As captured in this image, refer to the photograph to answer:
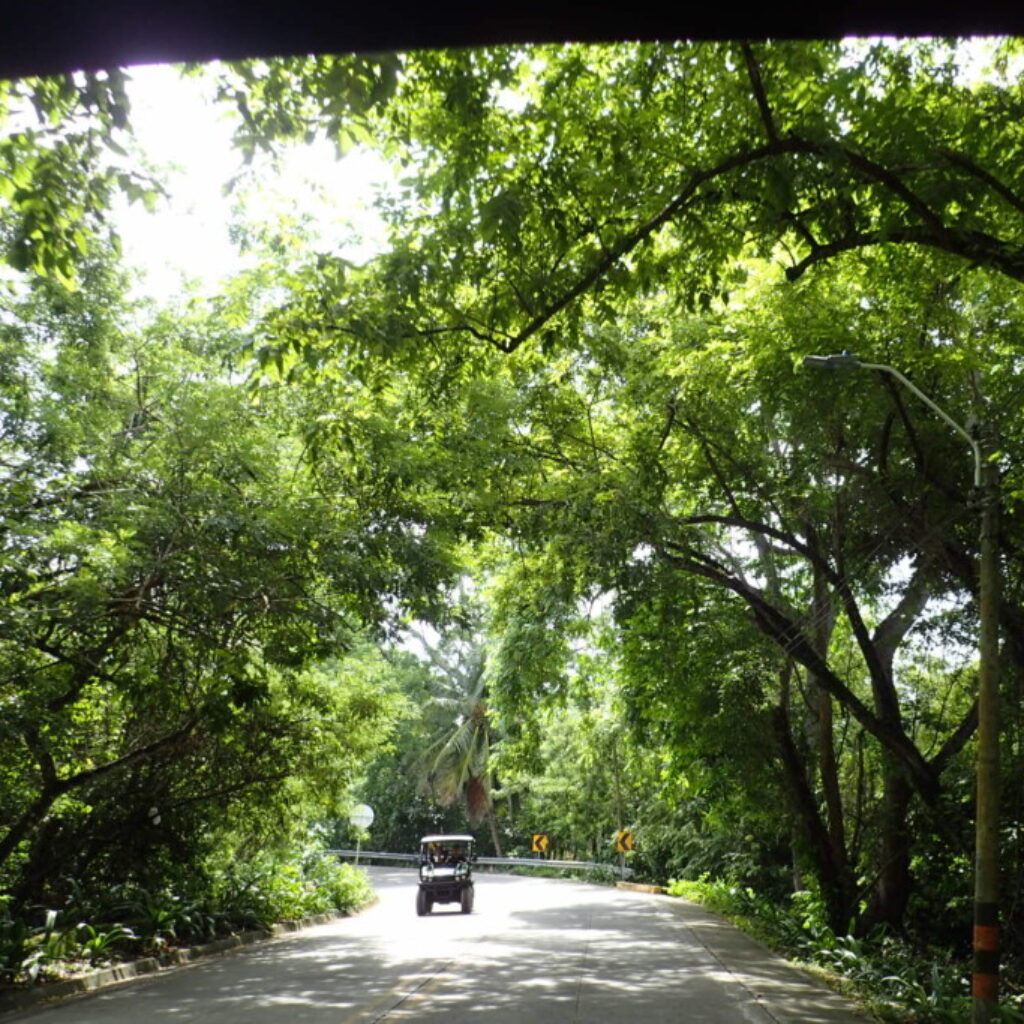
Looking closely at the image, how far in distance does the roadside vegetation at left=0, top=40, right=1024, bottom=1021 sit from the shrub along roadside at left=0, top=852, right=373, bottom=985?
0.32 feet

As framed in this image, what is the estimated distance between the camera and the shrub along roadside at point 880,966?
11.4 metres

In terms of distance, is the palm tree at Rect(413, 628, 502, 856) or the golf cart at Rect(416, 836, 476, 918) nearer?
the golf cart at Rect(416, 836, 476, 918)

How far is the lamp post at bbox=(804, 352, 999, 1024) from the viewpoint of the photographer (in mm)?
9555

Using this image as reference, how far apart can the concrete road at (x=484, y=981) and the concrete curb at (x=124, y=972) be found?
0.32 meters

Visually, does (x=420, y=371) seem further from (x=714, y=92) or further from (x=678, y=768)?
(x=678, y=768)

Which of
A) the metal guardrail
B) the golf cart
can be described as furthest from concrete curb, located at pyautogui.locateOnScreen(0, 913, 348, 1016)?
the metal guardrail

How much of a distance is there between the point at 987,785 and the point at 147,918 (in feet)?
40.1

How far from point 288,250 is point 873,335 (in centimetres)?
711

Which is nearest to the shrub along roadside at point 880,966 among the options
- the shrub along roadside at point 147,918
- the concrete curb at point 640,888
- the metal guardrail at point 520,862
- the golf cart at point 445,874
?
the golf cart at point 445,874

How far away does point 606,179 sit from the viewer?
7.71 meters

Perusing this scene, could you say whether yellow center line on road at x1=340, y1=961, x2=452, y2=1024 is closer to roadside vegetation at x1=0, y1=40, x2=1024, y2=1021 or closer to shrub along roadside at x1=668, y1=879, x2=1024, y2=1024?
roadside vegetation at x1=0, y1=40, x2=1024, y2=1021

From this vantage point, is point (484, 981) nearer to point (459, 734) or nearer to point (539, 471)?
point (539, 471)

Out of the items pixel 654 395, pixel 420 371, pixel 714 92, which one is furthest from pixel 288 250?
pixel 654 395

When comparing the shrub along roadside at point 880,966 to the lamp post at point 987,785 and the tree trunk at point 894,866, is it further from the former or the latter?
the lamp post at point 987,785
